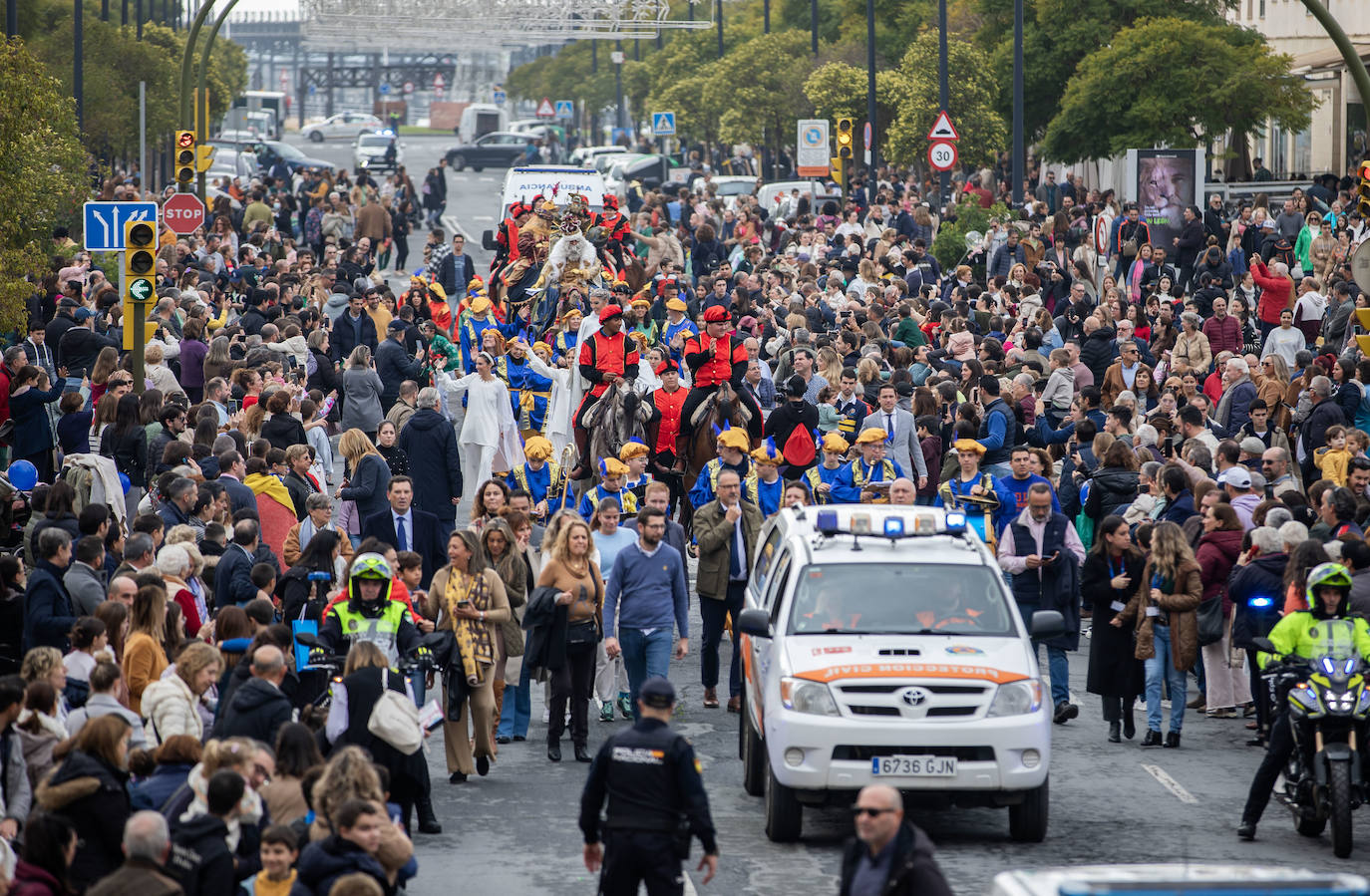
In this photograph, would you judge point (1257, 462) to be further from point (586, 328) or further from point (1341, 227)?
point (1341, 227)

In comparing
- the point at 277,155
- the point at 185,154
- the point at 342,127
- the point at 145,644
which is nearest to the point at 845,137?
the point at 185,154

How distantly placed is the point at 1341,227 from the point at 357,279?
14885 millimetres

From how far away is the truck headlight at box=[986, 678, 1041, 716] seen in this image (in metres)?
11.5

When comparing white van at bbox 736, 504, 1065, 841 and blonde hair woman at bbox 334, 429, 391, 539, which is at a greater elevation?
blonde hair woman at bbox 334, 429, 391, 539

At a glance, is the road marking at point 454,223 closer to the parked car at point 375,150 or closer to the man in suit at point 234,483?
the parked car at point 375,150

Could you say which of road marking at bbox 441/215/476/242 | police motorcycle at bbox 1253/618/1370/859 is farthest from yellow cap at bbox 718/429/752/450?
road marking at bbox 441/215/476/242

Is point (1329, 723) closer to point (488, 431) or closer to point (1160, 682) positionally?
point (1160, 682)

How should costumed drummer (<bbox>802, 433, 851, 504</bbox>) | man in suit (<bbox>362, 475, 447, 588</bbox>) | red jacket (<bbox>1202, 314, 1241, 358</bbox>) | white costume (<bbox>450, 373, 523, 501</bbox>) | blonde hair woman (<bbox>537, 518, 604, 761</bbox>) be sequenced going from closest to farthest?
1. blonde hair woman (<bbox>537, 518, 604, 761</bbox>)
2. man in suit (<bbox>362, 475, 447, 588</bbox>)
3. costumed drummer (<bbox>802, 433, 851, 504</bbox>)
4. white costume (<bbox>450, 373, 523, 501</bbox>)
5. red jacket (<bbox>1202, 314, 1241, 358</bbox>)

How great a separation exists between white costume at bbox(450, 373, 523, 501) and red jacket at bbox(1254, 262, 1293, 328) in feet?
38.0

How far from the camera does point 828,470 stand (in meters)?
17.0

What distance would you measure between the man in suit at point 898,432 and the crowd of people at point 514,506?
0.12ft

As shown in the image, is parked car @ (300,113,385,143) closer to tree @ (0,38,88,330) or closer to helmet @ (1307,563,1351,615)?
tree @ (0,38,88,330)

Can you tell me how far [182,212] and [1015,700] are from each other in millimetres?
24807

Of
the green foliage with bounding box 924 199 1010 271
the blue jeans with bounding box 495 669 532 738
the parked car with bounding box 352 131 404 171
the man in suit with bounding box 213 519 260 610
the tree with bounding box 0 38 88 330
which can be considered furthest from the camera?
the parked car with bounding box 352 131 404 171
